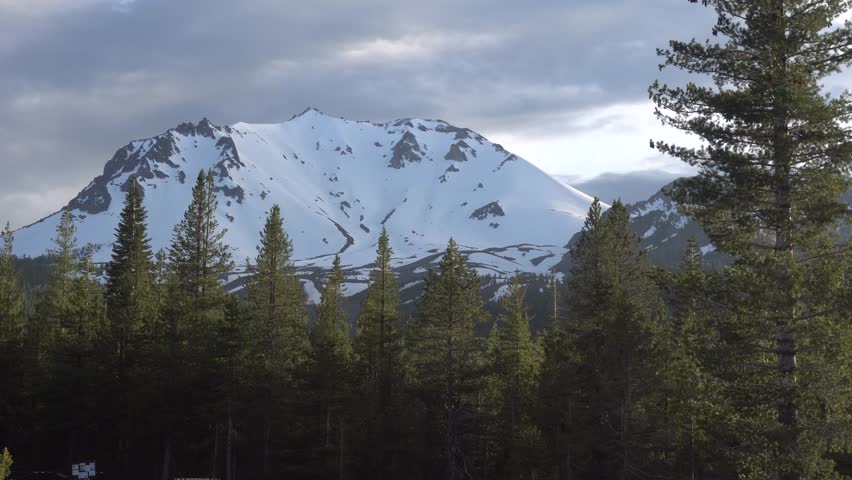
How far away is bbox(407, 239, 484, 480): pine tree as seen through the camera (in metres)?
38.2

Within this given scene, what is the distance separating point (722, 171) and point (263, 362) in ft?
97.3

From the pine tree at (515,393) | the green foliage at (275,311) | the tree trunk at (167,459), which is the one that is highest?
the green foliage at (275,311)

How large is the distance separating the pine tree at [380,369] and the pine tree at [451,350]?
3565 mm

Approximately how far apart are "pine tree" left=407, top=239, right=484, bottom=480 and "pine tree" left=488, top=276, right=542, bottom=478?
1.75m

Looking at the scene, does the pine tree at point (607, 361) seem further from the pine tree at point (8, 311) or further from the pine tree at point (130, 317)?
the pine tree at point (8, 311)

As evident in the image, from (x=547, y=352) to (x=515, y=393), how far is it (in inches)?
154

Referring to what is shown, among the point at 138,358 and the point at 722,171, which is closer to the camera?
the point at 722,171

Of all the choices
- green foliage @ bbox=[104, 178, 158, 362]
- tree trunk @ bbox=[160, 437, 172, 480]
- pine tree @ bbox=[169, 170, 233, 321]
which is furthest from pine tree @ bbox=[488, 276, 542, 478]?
green foliage @ bbox=[104, 178, 158, 362]

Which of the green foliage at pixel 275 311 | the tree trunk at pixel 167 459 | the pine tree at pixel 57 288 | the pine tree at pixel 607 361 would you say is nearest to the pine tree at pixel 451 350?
the pine tree at pixel 607 361

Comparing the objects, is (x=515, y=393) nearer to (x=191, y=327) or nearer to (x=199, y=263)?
(x=191, y=327)

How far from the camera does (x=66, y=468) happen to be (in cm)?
4850

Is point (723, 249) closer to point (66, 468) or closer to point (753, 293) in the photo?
point (753, 293)

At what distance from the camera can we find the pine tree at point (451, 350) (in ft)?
125

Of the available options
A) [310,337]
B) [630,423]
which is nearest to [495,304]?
[310,337]
